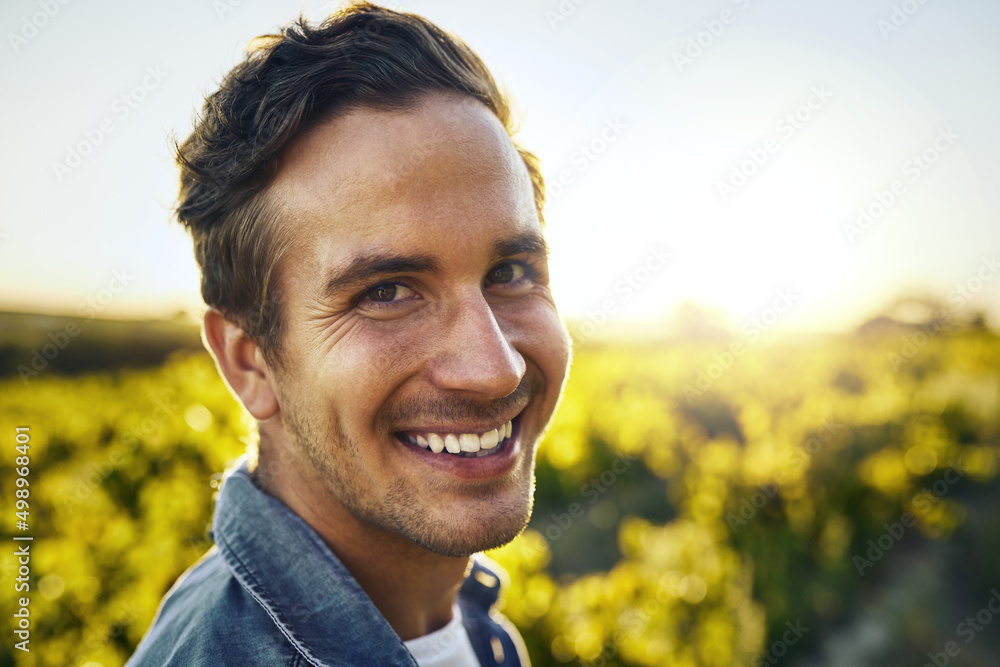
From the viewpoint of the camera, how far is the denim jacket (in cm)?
133

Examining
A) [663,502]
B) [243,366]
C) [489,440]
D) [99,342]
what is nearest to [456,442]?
[489,440]

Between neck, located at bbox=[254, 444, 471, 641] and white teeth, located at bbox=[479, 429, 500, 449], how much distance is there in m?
0.37

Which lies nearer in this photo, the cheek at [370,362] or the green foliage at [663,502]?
the cheek at [370,362]

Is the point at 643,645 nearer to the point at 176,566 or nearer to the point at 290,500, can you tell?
the point at 290,500

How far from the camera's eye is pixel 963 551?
20.6 ft

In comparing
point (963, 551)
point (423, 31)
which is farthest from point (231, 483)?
point (963, 551)

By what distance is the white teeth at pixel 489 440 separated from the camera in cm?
155

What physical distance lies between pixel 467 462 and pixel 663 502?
6568 mm

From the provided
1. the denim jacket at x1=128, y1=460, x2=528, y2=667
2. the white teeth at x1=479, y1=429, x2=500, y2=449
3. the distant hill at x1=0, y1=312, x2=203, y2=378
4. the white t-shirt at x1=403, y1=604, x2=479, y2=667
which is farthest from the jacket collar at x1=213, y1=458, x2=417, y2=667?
the distant hill at x1=0, y1=312, x2=203, y2=378

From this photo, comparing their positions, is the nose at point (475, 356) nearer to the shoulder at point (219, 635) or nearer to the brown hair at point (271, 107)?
the brown hair at point (271, 107)

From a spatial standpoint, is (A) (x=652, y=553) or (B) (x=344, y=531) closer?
(B) (x=344, y=531)

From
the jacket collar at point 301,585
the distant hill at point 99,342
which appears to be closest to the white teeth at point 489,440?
the jacket collar at point 301,585

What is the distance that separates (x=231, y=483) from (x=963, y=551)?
761 cm

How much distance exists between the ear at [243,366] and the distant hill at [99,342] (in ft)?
24.1
